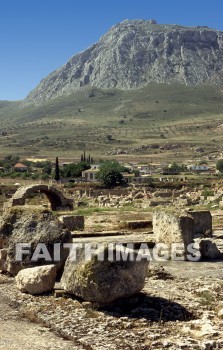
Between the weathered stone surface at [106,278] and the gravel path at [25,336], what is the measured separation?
126cm

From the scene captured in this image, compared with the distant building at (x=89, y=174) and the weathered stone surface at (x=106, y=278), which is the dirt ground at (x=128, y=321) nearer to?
the weathered stone surface at (x=106, y=278)

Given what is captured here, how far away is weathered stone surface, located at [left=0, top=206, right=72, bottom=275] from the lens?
41.7 ft

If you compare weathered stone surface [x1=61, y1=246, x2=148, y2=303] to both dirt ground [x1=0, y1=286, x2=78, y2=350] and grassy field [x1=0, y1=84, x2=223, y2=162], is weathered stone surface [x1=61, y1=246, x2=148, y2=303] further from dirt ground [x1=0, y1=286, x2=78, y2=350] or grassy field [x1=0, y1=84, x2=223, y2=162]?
grassy field [x1=0, y1=84, x2=223, y2=162]

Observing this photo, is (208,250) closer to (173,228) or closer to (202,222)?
(173,228)

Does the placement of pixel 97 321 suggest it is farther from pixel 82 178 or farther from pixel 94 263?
pixel 82 178

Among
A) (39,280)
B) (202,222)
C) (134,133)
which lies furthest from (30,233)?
(134,133)

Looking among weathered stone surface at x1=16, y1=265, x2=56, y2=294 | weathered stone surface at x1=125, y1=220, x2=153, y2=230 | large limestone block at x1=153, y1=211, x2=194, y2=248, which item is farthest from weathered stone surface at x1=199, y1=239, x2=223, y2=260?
weathered stone surface at x1=125, y1=220, x2=153, y2=230

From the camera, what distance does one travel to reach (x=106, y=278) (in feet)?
32.9

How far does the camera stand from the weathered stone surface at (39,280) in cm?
1128

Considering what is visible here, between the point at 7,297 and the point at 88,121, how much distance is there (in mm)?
176902

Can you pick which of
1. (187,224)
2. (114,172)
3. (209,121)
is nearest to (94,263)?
(187,224)

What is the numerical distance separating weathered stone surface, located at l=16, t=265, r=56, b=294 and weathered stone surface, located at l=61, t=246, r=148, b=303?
1.06 metres

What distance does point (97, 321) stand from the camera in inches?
370

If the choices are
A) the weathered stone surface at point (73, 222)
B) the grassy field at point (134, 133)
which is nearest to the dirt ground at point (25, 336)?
the weathered stone surface at point (73, 222)
